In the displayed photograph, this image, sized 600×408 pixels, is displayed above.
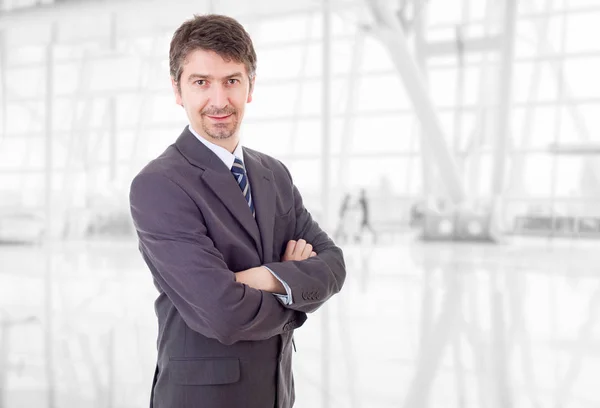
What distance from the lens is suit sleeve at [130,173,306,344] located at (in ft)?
5.79

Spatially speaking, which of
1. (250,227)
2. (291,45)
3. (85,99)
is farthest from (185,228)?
(85,99)

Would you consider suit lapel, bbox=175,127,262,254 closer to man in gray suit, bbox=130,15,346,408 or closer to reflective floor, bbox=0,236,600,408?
man in gray suit, bbox=130,15,346,408

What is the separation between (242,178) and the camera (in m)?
1.99

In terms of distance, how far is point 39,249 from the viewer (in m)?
17.9

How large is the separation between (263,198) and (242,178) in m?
0.10

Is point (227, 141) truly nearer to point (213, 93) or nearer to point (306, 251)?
point (213, 93)

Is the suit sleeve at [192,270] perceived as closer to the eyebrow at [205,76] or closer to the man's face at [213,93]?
the man's face at [213,93]

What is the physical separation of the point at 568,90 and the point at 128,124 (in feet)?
68.3

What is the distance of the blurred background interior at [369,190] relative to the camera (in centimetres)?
478

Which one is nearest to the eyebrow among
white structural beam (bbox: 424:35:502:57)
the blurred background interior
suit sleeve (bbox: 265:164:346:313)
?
suit sleeve (bbox: 265:164:346:313)

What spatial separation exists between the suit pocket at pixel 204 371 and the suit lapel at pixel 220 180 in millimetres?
415

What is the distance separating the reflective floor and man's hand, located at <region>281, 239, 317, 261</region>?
2015 millimetres

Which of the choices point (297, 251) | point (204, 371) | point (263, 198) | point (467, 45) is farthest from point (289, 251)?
point (467, 45)

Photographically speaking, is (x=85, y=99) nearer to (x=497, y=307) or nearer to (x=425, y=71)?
(x=425, y=71)
